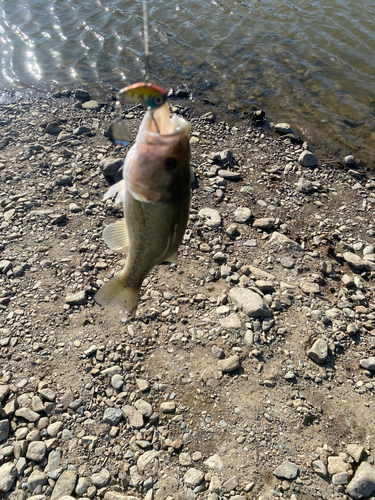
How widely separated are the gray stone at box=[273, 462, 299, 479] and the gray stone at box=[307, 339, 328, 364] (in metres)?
1.44

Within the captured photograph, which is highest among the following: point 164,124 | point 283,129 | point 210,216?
point 164,124

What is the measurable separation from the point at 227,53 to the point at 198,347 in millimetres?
12238

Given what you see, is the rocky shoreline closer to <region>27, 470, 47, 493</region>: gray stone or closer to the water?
<region>27, 470, 47, 493</region>: gray stone

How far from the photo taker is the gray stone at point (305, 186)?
847 cm

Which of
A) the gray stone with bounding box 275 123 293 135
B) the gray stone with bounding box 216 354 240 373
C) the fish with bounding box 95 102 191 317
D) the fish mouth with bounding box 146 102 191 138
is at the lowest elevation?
the gray stone with bounding box 216 354 240 373

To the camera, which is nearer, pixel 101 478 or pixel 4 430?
pixel 101 478

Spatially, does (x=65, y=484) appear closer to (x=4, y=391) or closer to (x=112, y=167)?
(x=4, y=391)

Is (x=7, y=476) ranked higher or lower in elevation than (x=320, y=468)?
lower

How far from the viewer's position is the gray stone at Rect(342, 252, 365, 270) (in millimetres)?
6793

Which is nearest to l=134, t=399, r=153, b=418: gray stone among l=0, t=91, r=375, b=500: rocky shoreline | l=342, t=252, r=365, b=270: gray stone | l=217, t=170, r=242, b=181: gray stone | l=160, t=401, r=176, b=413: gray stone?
l=0, t=91, r=375, b=500: rocky shoreline

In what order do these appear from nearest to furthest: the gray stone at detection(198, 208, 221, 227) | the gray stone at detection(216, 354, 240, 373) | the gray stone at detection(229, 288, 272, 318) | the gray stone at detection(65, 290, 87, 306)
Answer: the gray stone at detection(216, 354, 240, 373) → the gray stone at detection(229, 288, 272, 318) → the gray stone at detection(65, 290, 87, 306) → the gray stone at detection(198, 208, 221, 227)

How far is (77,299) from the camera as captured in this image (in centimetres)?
593

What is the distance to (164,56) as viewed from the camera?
13898mm

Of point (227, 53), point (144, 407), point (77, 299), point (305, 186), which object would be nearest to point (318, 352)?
point (144, 407)
